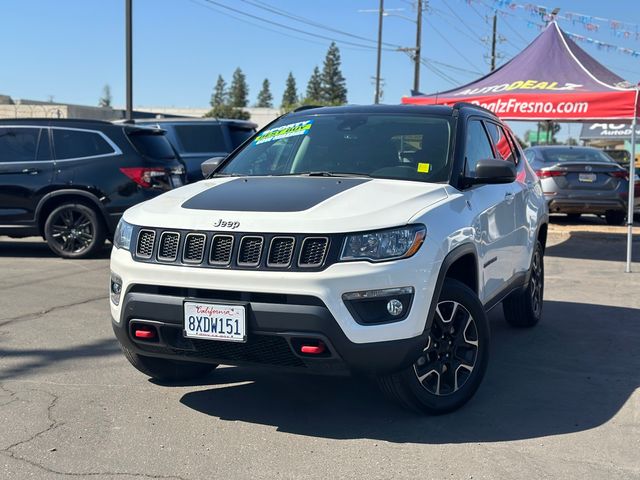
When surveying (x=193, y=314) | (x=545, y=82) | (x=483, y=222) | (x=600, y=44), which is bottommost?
(x=193, y=314)

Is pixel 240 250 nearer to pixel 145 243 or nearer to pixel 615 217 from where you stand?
pixel 145 243

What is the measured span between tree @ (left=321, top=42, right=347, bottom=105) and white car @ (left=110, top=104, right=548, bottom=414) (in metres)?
103

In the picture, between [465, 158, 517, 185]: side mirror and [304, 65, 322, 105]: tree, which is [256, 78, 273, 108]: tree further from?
[465, 158, 517, 185]: side mirror

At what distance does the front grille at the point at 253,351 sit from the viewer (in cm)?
377

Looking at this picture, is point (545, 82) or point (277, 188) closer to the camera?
point (277, 188)

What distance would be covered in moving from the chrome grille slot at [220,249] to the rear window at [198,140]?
977 centimetres

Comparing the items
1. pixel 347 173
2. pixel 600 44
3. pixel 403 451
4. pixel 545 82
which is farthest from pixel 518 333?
pixel 600 44

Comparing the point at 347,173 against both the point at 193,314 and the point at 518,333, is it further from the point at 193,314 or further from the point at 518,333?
the point at 518,333

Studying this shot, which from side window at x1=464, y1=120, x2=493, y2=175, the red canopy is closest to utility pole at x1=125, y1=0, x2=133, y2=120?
the red canopy

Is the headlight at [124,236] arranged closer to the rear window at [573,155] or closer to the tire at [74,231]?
the tire at [74,231]

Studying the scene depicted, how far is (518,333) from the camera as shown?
21.4 feet

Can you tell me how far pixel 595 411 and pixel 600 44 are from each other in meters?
16.4

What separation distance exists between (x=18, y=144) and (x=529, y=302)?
7.19 meters

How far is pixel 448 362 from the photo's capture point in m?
4.36
